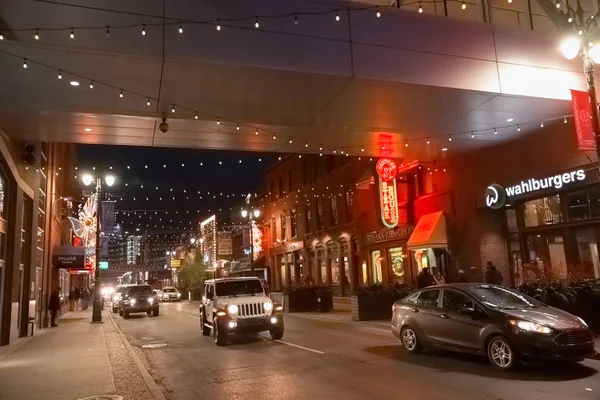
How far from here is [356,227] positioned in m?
31.2

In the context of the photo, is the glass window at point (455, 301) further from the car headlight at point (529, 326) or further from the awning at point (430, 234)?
the awning at point (430, 234)

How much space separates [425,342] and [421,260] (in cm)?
1484

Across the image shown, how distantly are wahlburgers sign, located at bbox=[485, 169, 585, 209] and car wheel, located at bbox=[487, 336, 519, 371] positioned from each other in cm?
1017

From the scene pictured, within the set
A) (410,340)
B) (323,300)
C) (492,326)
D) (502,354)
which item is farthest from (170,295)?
(502,354)

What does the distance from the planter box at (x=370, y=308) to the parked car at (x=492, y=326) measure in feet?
24.5

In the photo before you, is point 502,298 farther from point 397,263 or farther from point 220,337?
point 397,263

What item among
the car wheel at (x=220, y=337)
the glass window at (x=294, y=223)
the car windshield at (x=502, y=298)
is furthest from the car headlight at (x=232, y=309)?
the glass window at (x=294, y=223)

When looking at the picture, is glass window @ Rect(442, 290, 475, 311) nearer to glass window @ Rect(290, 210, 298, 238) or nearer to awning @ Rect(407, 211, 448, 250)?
awning @ Rect(407, 211, 448, 250)

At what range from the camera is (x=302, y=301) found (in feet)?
87.4

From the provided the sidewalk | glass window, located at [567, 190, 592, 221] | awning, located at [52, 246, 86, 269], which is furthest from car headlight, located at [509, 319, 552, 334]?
awning, located at [52, 246, 86, 269]

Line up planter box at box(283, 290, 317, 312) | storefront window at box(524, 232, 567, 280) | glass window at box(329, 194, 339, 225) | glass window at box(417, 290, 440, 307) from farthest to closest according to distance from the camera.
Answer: glass window at box(329, 194, 339, 225), planter box at box(283, 290, 317, 312), storefront window at box(524, 232, 567, 280), glass window at box(417, 290, 440, 307)

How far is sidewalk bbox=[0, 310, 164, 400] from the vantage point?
868cm

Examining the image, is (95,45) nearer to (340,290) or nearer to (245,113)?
(245,113)

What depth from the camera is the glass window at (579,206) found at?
17828 millimetres
